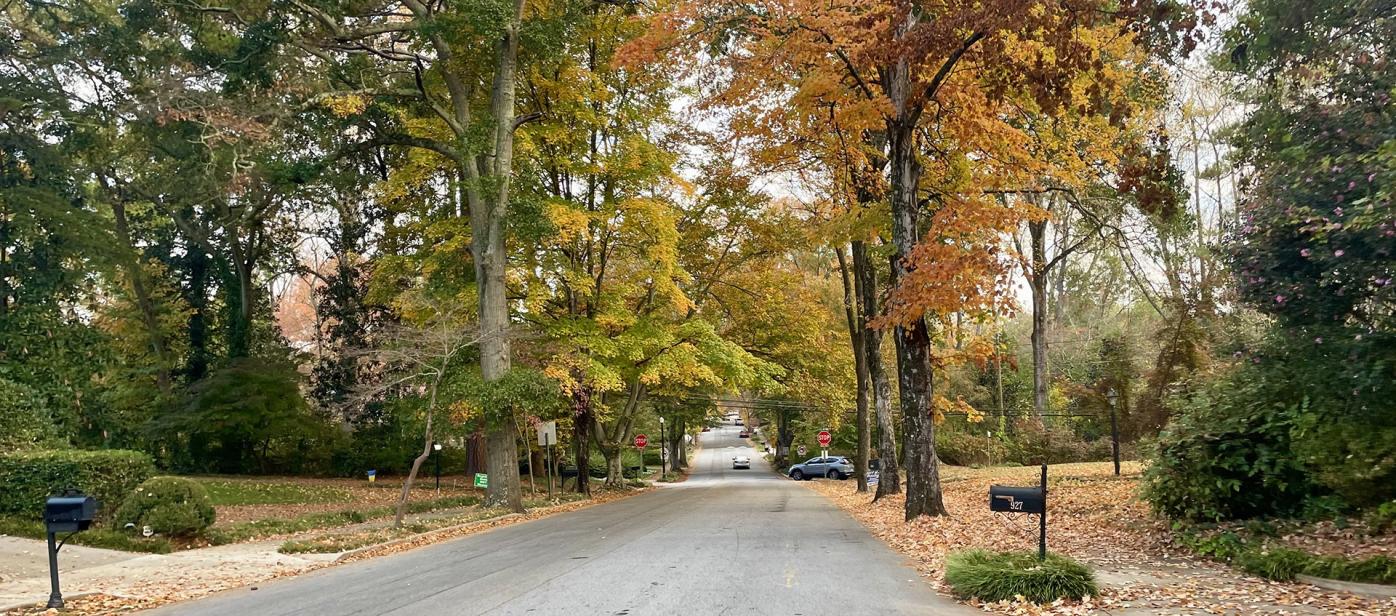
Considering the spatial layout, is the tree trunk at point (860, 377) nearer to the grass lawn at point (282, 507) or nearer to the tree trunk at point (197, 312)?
the grass lawn at point (282, 507)

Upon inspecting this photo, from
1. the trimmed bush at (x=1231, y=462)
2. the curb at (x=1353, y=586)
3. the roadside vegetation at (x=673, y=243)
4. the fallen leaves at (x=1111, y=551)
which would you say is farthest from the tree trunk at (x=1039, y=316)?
the curb at (x=1353, y=586)

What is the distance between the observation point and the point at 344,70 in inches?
736

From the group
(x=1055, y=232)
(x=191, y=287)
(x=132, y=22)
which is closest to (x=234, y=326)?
(x=191, y=287)

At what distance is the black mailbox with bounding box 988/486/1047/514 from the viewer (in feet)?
24.0

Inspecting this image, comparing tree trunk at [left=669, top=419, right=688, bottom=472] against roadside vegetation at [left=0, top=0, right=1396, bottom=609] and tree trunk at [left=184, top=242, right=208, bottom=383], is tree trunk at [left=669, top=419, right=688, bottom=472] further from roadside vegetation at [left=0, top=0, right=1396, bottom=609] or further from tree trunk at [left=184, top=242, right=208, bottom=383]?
tree trunk at [left=184, top=242, right=208, bottom=383]

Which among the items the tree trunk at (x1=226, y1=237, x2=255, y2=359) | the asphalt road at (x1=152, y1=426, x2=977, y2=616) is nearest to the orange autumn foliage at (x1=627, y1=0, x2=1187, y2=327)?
the asphalt road at (x1=152, y1=426, x2=977, y2=616)

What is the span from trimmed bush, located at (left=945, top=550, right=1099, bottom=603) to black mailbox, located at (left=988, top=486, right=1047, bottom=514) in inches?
18.3

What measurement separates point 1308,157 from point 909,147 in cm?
595

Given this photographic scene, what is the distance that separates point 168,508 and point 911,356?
1216 centimetres

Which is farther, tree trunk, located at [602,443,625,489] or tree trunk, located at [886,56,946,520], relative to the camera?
tree trunk, located at [602,443,625,489]

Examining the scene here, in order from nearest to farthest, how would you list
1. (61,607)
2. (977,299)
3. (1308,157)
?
(61,607), (1308,157), (977,299)

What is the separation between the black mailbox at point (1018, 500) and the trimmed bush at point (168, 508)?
484 inches

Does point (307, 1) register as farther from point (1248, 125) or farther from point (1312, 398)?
point (1312, 398)

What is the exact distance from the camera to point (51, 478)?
1375 cm
